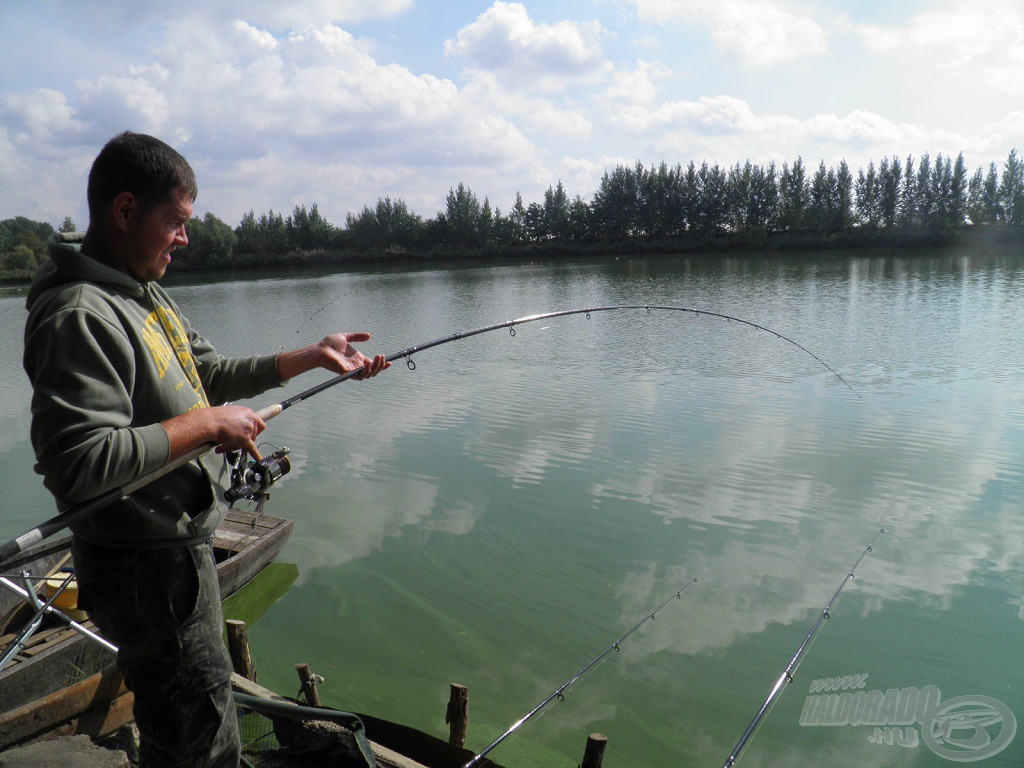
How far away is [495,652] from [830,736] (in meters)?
2.10

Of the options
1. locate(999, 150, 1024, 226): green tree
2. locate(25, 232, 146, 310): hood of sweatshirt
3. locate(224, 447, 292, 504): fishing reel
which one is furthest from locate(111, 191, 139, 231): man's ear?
locate(999, 150, 1024, 226): green tree

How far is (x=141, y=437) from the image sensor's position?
1661 millimetres

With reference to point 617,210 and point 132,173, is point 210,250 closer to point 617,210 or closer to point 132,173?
point 617,210

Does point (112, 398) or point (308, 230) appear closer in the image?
point (112, 398)

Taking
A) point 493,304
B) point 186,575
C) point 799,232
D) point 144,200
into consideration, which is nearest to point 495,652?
point 186,575

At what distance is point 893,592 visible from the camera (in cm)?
536

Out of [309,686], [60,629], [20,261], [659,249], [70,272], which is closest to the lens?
[70,272]

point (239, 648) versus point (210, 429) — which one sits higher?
A: point (210, 429)

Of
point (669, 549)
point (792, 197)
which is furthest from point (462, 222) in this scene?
point (669, 549)

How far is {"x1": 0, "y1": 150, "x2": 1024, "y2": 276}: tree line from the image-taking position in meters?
66.4

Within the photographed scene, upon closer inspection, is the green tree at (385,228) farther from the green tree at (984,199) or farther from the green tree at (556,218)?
the green tree at (984,199)

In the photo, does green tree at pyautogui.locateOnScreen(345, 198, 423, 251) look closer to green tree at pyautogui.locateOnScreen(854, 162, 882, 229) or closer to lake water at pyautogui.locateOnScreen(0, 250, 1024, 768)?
green tree at pyautogui.locateOnScreen(854, 162, 882, 229)

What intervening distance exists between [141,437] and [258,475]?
3.98ft

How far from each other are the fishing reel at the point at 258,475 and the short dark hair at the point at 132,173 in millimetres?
1128
